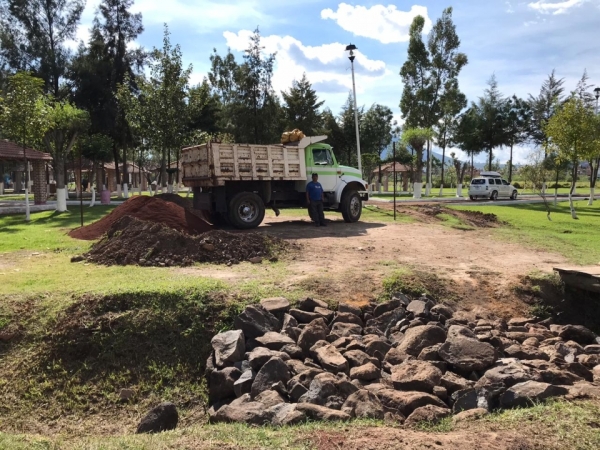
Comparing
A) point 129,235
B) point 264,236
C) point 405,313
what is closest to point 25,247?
point 129,235

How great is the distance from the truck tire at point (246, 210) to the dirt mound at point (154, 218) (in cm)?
81

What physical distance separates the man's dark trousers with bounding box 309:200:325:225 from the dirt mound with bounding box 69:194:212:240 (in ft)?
10.9

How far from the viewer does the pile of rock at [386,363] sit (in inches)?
204

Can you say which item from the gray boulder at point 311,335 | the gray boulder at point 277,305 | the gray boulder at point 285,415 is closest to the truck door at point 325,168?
the gray boulder at point 277,305

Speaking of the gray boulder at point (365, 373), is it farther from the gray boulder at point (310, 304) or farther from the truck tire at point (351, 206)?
the truck tire at point (351, 206)

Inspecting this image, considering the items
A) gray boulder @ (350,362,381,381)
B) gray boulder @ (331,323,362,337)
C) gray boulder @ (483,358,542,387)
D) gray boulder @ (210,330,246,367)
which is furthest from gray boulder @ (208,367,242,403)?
gray boulder @ (483,358,542,387)

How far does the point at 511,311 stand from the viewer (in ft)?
27.6

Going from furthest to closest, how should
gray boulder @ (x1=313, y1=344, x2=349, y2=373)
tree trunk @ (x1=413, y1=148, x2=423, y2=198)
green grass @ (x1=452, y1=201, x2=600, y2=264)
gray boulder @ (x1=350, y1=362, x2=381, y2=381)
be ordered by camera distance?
tree trunk @ (x1=413, y1=148, x2=423, y2=198)
green grass @ (x1=452, y1=201, x2=600, y2=264)
gray boulder @ (x1=313, y1=344, x2=349, y2=373)
gray boulder @ (x1=350, y1=362, x2=381, y2=381)

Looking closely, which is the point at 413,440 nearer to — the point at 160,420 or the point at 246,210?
the point at 160,420

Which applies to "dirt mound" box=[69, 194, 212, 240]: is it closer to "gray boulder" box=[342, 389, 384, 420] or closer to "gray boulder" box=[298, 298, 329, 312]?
"gray boulder" box=[298, 298, 329, 312]

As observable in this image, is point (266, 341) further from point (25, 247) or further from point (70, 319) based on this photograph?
point (25, 247)

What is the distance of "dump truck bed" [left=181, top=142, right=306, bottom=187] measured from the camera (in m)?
13.8

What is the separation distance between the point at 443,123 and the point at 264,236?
38951 millimetres

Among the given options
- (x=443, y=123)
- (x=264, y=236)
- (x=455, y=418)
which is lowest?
(x=455, y=418)
